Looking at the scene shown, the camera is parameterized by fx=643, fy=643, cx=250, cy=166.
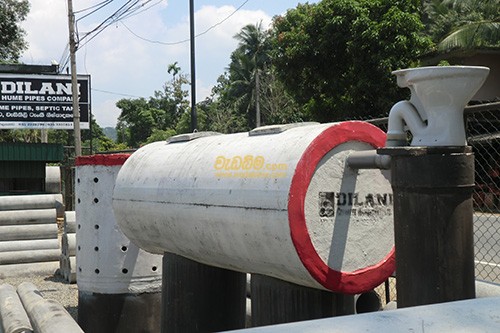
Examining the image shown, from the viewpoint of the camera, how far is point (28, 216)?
11.4 meters

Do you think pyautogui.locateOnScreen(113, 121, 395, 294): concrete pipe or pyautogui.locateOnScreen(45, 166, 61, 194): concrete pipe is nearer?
pyautogui.locateOnScreen(113, 121, 395, 294): concrete pipe

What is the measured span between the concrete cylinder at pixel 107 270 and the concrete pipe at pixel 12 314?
0.68m

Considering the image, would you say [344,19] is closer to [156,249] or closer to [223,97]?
[156,249]

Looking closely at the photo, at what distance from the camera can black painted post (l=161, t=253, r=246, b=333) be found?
4500mm

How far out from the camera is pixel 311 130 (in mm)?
3262

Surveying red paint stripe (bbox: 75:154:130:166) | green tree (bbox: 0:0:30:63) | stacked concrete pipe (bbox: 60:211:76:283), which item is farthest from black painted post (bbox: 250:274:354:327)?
green tree (bbox: 0:0:30:63)

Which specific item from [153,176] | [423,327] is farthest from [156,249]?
[423,327]

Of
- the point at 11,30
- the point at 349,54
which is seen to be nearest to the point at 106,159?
the point at 349,54

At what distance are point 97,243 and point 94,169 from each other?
716mm

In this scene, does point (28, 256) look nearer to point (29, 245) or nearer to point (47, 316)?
point (29, 245)

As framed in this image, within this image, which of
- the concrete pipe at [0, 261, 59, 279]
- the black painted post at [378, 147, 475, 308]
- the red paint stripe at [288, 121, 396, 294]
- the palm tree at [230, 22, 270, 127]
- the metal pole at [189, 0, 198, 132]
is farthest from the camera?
the palm tree at [230, 22, 270, 127]

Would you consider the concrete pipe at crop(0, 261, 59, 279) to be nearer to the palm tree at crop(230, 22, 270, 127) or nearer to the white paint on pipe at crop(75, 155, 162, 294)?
the white paint on pipe at crop(75, 155, 162, 294)

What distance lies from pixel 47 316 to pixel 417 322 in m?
3.66

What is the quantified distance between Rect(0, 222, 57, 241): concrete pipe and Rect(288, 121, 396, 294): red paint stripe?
30.1ft
